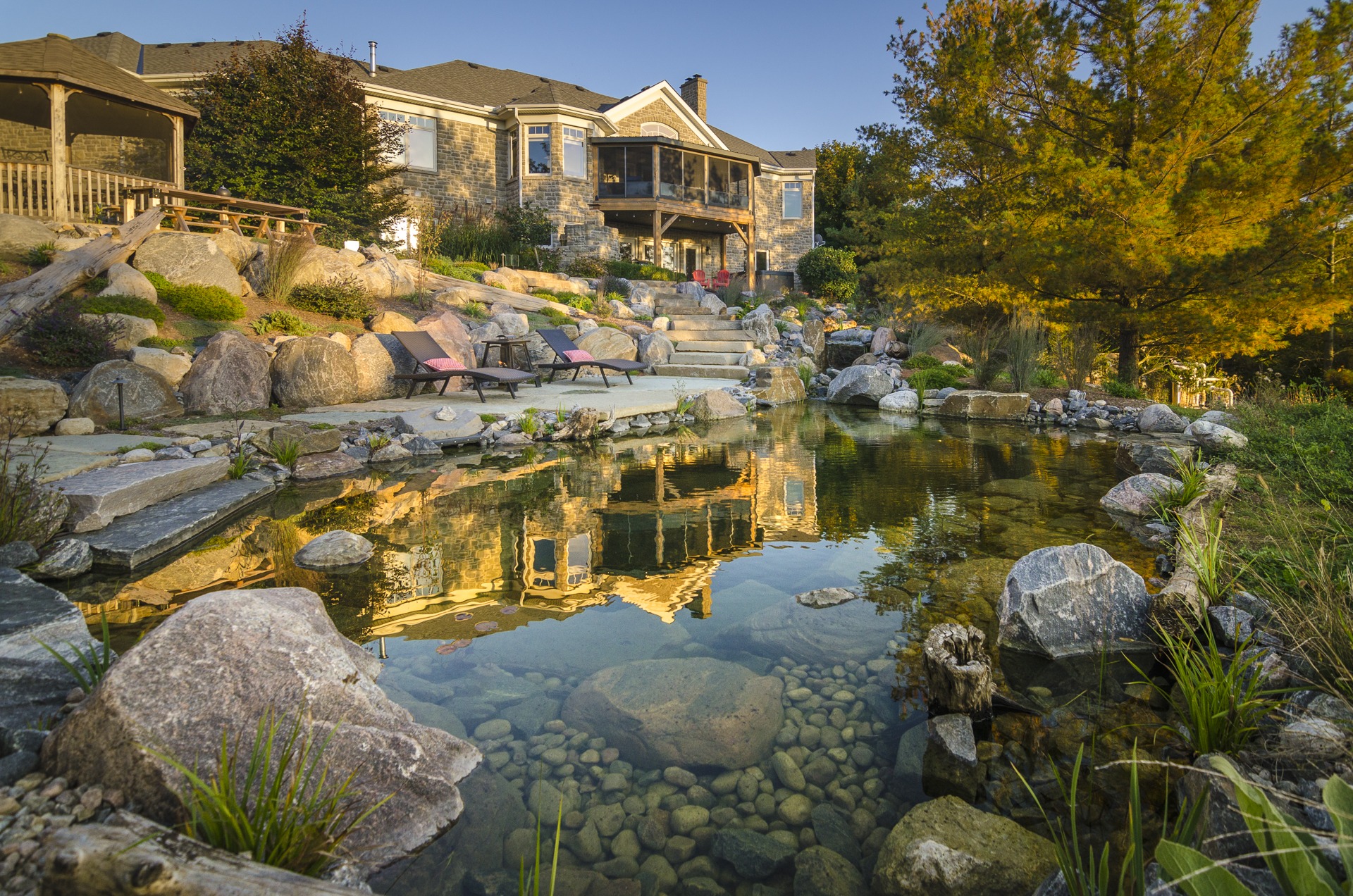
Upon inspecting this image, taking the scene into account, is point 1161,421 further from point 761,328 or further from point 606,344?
point 761,328

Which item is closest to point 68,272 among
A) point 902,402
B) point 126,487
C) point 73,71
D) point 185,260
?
point 185,260

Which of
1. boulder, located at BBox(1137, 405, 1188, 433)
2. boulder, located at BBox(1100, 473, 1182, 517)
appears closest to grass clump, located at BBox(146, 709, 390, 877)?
boulder, located at BBox(1100, 473, 1182, 517)

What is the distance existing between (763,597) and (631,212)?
2155 centimetres

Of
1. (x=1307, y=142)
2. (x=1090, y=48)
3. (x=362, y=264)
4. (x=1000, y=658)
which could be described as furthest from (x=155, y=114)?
(x=1307, y=142)

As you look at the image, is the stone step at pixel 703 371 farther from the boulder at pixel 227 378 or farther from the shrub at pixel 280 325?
the boulder at pixel 227 378

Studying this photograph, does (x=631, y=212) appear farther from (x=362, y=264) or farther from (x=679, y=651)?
(x=679, y=651)

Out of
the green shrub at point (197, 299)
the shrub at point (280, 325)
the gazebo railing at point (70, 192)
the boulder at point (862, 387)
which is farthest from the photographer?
the boulder at point (862, 387)

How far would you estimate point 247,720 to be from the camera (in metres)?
1.94

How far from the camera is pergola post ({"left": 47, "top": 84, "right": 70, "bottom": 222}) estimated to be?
11.9m

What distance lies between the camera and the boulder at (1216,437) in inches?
252

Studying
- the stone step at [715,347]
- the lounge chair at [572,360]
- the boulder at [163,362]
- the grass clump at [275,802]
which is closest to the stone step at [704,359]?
the stone step at [715,347]

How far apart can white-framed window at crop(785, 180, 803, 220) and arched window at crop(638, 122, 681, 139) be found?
6.02 metres

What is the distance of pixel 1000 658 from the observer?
10.3ft

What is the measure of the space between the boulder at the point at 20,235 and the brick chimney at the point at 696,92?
72.4 feet
